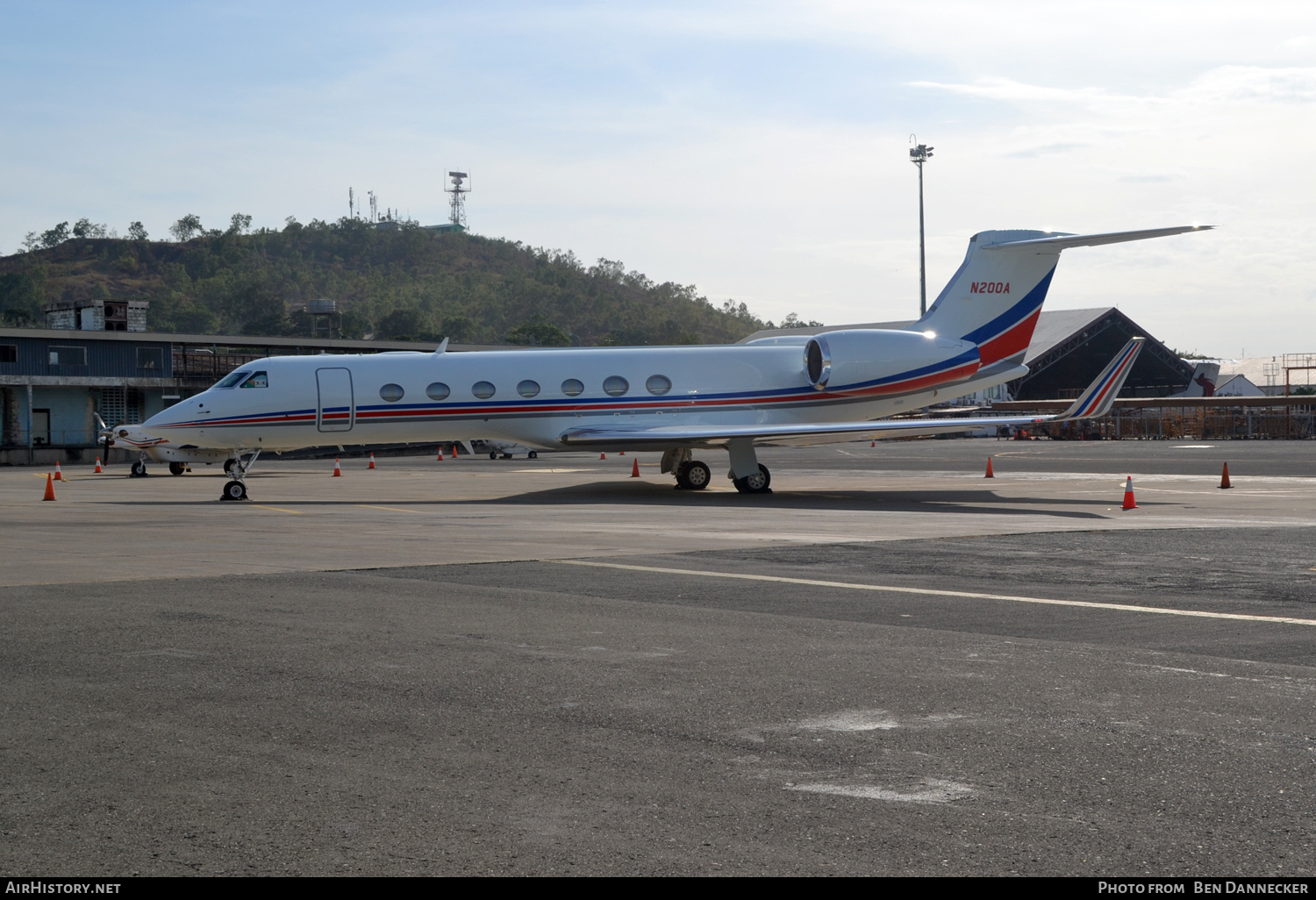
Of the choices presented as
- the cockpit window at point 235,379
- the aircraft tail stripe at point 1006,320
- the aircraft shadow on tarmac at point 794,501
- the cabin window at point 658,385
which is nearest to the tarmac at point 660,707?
the aircraft shadow on tarmac at point 794,501

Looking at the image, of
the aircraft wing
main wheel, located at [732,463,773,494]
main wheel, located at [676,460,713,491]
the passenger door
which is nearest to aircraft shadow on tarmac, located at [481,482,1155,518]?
main wheel, located at [732,463,773,494]

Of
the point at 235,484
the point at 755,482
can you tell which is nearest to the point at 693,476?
the point at 755,482

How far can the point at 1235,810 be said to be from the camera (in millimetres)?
4359

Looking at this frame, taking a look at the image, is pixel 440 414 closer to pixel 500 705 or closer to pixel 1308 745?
pixel 500 705

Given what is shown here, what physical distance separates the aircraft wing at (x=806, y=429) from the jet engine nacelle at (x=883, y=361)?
60.9 inches

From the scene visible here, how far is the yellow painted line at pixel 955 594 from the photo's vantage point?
28.8 feet

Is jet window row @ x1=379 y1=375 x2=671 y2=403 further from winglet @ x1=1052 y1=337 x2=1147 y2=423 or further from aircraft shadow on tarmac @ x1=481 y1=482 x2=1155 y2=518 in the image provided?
winglet @ x1=1052 y1=337 x2=1147 y2=423

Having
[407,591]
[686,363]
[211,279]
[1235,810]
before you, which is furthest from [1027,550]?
[211,279]

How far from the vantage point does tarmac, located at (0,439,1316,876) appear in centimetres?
411

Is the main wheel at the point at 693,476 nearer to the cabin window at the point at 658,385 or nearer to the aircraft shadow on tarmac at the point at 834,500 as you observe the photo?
the aircraft shadow on tarmac at the point at 834,500

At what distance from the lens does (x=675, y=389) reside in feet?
84.8

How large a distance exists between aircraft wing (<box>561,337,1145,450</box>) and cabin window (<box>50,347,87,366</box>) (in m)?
38.2

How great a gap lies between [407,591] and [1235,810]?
23.8 ft

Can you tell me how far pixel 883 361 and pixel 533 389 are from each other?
7.55 m
